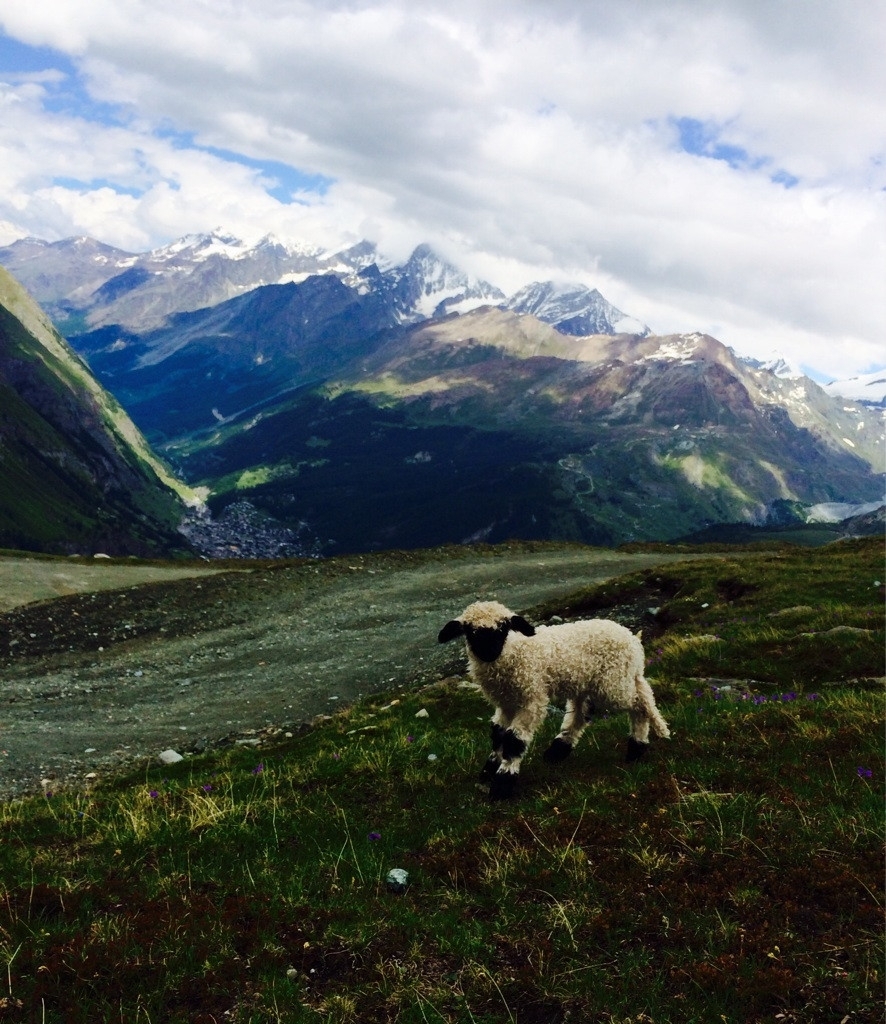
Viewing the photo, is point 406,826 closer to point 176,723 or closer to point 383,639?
point 176,723

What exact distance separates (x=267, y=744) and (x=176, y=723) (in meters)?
5.20

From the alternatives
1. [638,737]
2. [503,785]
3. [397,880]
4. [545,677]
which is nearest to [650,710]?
[638,737]

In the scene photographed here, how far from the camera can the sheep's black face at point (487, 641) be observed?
10.2 metres

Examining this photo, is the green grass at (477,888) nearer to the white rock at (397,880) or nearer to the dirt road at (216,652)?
the white rock at (397,880)

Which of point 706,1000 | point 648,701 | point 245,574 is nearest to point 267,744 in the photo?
point 648,701

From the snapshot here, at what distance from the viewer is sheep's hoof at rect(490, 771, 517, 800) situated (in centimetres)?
970

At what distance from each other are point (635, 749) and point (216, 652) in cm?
2448

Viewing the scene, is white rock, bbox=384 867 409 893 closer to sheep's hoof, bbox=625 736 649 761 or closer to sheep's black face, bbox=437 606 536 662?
sheep's black face, bbox=437 606 536 662

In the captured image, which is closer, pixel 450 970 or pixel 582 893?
pixel 450 970

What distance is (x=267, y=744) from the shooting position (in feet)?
60.7

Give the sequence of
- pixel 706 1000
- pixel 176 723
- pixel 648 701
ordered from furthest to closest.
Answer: pixel 176 723
pixel 648 701
pixel 706 1000

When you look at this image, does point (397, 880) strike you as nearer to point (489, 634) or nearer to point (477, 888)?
point (477, 888)

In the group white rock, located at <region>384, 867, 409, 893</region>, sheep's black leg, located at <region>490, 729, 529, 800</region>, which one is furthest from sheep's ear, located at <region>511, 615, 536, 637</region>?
white rock, located at <region>384, 867, 409, 893</region>

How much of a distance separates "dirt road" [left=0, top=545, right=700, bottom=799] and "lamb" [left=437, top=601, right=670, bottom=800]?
12.4m
